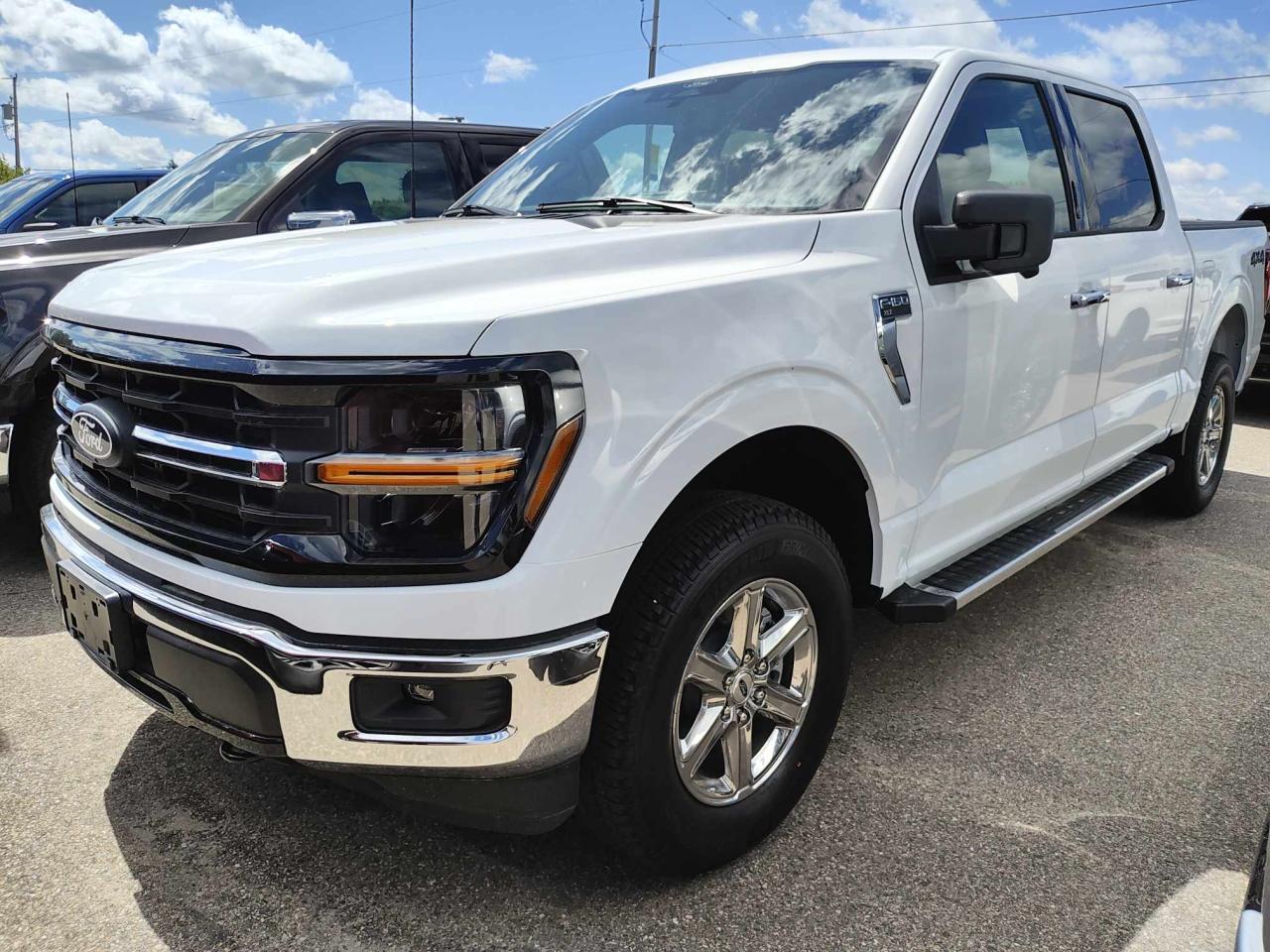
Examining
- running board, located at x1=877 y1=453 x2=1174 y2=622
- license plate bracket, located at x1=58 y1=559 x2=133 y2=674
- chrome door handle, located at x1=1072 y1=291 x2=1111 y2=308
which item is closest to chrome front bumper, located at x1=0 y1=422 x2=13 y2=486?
license plate bracket, located at x1=58 y1=559 x2=133 y2=674

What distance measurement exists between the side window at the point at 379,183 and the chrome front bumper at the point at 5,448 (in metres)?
1.49

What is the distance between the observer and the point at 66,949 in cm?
202

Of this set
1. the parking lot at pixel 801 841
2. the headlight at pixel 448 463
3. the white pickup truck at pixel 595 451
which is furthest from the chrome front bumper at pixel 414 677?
the parking lot at pixel 801 841

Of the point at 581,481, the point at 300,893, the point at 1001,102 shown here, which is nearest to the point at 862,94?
the point at 1001,102

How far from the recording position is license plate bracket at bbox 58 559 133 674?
6.56ft

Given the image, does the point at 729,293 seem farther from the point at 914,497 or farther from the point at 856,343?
the point at 914,497

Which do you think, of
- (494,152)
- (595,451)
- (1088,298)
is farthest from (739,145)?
(494,152)

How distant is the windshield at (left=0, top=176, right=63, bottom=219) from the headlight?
736cm

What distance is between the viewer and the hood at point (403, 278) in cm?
169

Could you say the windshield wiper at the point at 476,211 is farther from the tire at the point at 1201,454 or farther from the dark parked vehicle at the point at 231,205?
the tire at the point at 1201,454

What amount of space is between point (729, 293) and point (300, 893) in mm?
1566

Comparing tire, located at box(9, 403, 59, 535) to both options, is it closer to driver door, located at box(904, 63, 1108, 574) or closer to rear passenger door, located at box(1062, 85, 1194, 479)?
driver door, located at box(904, 63, 1108, 574)

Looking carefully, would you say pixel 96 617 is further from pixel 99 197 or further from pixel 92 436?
pixel 99 197

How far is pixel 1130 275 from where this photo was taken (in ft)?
11.8
